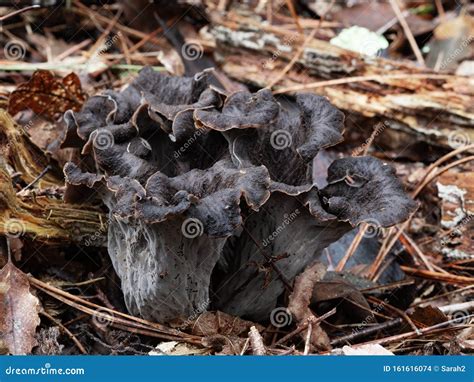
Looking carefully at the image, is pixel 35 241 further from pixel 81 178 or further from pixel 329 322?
pixel 329 322

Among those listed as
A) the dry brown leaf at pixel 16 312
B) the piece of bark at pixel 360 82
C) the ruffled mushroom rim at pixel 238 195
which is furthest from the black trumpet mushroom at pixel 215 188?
the piece of bark at pixel 360 82

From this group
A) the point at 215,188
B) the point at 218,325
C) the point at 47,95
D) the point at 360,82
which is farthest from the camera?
the point at 360,82

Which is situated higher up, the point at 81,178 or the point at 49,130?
the point at 81,178

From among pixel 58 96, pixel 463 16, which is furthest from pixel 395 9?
pixel 58 96

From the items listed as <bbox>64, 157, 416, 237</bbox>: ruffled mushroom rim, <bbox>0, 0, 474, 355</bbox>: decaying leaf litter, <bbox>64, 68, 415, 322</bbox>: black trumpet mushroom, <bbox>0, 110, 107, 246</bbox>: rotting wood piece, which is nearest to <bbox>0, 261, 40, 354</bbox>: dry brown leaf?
<bbox>0, 0, 474, 355</bbox>: decaying leaf litter

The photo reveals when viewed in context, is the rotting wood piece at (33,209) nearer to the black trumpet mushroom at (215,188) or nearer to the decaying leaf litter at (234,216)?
the decaying leaf litter at (234,216)

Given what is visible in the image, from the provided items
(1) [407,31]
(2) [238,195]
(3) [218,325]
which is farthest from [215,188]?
(1) [407,31]

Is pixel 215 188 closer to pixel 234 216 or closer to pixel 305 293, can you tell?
pixel 234 216
